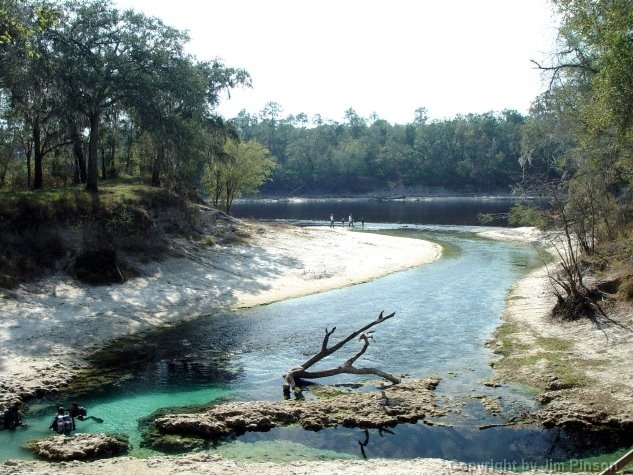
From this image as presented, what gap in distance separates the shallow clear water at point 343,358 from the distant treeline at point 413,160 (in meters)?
120

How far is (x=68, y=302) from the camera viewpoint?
27.3 m

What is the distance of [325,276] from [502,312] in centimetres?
1353

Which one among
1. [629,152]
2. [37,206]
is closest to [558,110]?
[629,152]

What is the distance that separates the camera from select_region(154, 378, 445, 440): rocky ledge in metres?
15.8

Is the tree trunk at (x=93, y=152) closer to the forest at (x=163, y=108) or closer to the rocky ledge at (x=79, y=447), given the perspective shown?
the forest at (x=163, y=108)

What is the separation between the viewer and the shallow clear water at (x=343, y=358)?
48.8 feet

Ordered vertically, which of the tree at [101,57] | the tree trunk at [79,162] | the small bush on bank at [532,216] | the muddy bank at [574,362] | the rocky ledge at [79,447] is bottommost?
the rocky ledge at [79,447]

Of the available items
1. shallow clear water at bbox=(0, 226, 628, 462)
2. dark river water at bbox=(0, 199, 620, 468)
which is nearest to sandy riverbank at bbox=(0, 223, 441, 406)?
dark river water at bbox=(0, 199, 620, 468)

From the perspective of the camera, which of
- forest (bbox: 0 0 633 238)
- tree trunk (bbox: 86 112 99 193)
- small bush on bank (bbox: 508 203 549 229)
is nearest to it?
forest (bbox: 0 0 633 238)

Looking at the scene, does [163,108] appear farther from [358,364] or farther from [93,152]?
[358,364]

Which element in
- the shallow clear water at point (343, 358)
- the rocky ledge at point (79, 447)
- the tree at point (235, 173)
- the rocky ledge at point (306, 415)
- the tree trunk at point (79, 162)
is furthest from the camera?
the tree at point (235, 173)

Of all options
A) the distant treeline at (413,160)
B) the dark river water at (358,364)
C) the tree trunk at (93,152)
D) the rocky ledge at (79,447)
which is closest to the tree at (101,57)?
the tree trunk at (93,152)

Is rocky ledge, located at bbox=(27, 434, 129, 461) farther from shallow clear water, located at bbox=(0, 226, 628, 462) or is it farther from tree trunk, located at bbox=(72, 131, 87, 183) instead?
tree trunk, located at bbox=(72, 131, 87, 183)

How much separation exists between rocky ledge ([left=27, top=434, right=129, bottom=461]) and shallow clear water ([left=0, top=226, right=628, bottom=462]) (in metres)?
0.41
